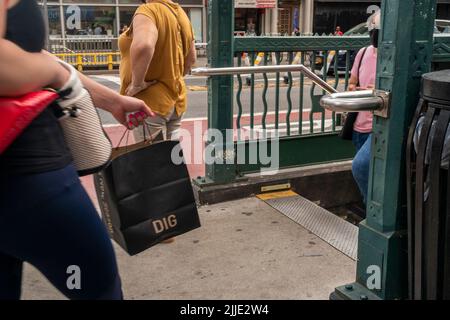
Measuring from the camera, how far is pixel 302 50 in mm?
4461

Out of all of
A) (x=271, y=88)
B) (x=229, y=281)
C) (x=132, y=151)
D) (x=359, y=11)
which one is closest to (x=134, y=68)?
(x=132, y=151)

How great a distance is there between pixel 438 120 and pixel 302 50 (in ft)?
8.97

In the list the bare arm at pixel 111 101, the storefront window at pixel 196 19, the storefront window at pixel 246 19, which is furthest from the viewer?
the storefront window at pixel 246 19

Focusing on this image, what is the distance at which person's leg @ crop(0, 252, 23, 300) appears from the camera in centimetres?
163

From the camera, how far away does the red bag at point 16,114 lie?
4.35 ft

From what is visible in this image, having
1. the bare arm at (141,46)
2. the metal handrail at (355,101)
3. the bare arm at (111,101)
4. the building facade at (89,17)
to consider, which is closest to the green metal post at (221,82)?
the bare arm at (141,46)

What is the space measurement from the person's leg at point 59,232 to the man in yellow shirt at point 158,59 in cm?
174

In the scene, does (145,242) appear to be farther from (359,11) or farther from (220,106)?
(359,11)

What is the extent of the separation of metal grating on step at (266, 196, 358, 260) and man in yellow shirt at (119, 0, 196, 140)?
3.60ft

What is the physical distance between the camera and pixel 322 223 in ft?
12.4

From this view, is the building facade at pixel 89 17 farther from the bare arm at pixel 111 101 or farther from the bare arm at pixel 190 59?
the bare arm at pixel 111 101

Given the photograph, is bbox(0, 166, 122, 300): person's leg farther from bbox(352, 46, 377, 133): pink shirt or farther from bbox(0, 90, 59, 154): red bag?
bbox(352, 46, 377, 133): pink shirt

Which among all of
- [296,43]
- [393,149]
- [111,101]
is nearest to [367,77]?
[296,43]
